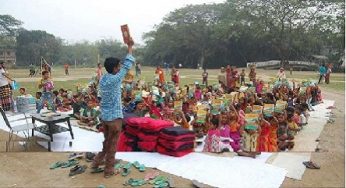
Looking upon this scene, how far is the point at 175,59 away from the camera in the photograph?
51031mm

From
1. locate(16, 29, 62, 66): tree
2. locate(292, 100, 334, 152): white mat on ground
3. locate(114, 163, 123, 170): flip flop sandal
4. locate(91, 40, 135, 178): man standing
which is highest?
locate(16, 29, 62, 66): tree

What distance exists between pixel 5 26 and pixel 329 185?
216 feet

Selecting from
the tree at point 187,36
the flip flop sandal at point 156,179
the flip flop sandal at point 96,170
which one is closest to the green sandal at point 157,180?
the flip flop sandal at point 156,179

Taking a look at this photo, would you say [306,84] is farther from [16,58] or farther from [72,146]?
[16,58]

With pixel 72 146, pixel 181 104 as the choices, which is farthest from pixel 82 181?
pixel 181 104

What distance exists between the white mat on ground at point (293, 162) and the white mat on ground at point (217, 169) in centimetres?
13

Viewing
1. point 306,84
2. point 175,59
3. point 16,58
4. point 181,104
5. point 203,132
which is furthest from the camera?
point 16,58

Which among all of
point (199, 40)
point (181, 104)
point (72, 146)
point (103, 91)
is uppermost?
point (199, 40)

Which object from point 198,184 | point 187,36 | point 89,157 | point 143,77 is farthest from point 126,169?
point 187,36

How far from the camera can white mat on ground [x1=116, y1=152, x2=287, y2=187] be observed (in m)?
5.07

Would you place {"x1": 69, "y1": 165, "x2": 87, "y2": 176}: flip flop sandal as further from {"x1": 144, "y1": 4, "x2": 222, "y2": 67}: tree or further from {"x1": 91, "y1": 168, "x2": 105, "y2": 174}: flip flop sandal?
{"x1": 144, "y1": 4, "x2": 222, "y2": 67}: tree

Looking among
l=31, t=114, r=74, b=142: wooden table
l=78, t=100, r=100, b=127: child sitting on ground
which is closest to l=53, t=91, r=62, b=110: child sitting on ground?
l=78, t=100, r=100, b=127: child sitting on ground

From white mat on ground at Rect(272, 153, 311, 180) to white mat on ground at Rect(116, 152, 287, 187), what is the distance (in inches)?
5.3

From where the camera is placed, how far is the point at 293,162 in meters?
5.73
